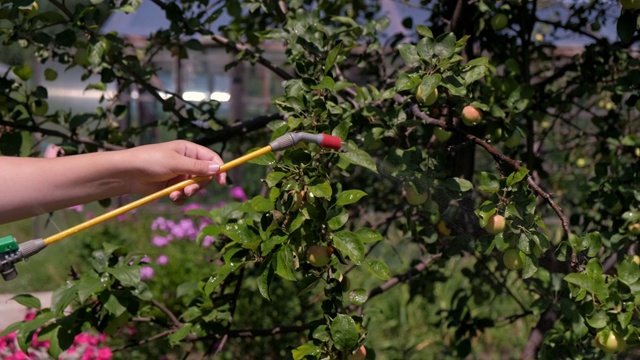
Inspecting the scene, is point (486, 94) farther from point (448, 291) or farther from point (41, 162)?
point (448, 291)

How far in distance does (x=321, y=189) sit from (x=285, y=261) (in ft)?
0.41

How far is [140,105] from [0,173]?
15.1 ft

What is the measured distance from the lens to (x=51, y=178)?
3.78 ft

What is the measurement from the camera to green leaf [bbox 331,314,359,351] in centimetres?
125

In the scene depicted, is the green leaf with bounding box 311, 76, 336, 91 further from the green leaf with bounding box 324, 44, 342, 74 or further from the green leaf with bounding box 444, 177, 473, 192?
the green leaf with bounding box 444, 177, 473, 192

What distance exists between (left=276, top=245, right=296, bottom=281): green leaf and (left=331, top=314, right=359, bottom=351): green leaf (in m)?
0.15

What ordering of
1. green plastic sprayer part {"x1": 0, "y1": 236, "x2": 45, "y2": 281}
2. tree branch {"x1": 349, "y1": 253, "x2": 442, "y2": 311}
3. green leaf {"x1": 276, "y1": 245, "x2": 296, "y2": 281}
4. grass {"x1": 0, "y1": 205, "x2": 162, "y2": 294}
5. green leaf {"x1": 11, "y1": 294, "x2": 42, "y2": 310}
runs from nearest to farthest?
green plastic sprayer part {"x1": 0, "y1": 236, "x2": 45, "y2": 281}
green leaf {"x1": 276, "y1": 245, "x2": 296, "y2": 281}
green leaf {"x1": 11, "y1": 294, "x2": 42, "y2": 310}
tree branch {"x1": 349, "y1": 253, "x2": 442, "y2": 311}
grass {"x1": 0, "y1": 205, "x2": 162, "y2": 294}

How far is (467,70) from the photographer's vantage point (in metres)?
1.35

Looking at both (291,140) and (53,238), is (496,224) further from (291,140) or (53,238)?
(53,238)

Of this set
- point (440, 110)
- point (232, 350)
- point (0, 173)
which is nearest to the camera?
point (0, 173)

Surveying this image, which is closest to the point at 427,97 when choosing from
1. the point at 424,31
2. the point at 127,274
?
the point at 424,31

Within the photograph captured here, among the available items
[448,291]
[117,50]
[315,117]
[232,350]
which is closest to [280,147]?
[315,117]

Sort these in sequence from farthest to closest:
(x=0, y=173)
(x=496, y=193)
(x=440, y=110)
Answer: (x=440, y=110), (x=496, y=193), (x=0, y=173)

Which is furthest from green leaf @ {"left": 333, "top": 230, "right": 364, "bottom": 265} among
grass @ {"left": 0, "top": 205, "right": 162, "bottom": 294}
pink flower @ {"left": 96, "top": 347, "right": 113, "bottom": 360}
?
grass @ {"left": 0, "top": 205, "right": 162, "bottom": 294}
